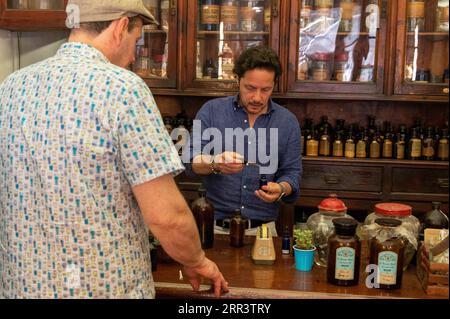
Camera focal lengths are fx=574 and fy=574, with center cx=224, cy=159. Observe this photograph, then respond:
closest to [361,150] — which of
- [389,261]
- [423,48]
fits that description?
[423,48]

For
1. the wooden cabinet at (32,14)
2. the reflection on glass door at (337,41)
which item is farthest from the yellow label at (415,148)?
the wooden cabinet at (32,14)

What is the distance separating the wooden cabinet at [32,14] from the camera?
3027 millimetres

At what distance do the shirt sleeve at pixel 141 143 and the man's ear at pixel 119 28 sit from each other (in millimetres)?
189

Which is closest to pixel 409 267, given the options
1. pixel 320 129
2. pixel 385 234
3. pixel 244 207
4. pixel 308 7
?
pixel 385 234

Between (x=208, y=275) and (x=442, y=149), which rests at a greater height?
(x=442, y=149)

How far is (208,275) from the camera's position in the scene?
5.24 feet

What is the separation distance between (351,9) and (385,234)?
212cm

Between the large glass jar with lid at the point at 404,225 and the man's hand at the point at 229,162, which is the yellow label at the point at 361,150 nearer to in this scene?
the man's hand at the point at 229,162

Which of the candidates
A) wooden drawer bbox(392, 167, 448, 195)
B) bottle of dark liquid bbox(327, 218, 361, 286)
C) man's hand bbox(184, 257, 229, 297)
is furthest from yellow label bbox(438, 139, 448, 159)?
man's hand bbox(184, 257, 229, 297)

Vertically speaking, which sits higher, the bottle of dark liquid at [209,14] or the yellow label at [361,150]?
the bottle of dark liquid at [209,14]

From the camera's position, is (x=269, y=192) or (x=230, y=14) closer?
(x=269, y=192)

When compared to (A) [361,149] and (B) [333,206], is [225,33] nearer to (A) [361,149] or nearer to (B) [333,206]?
(A) [361,149]

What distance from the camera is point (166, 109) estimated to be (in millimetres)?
3854

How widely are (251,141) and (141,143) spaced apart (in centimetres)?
130
